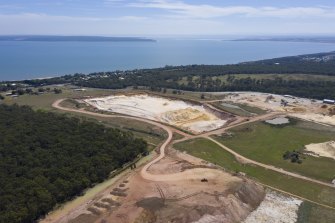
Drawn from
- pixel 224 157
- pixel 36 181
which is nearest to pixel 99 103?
pixel 224 157

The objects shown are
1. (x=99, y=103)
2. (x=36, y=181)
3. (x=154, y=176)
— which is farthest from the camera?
(x=99, y=103)

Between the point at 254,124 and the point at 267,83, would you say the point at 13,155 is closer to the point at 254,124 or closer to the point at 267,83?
the point at 254,124

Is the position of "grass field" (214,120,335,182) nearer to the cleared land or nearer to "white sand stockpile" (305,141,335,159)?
"white sand stockpile" (305,141,335,159)

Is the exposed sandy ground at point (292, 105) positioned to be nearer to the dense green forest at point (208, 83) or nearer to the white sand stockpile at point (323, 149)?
the dense green forest at point (208, 83)

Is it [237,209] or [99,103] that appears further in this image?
[99,103]

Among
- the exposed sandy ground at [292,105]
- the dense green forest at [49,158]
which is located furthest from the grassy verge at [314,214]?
the exposed sandy ground at [292,105]
